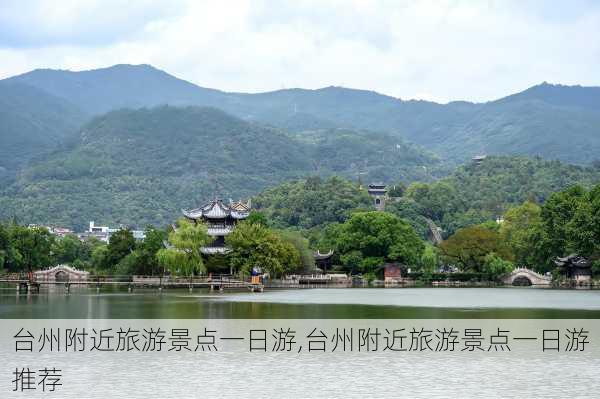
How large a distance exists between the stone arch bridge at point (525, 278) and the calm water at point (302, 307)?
68.7 feet

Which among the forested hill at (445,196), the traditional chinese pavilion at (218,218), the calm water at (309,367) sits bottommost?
the calm water at (309,367)

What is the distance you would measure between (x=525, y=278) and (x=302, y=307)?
40.5m

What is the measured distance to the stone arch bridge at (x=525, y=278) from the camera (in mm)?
84312

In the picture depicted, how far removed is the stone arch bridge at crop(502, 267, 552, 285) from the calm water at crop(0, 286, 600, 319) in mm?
20949

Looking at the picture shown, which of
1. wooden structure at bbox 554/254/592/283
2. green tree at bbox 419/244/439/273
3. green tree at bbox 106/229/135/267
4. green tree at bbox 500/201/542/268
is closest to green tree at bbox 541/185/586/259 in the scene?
wooden structure at bbox 554/254/592/283

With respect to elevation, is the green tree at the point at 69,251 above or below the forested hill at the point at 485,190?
below

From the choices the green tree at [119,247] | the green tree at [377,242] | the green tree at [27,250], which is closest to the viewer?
the green tree at [27,250]

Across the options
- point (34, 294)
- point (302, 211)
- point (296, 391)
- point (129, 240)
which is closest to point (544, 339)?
point (296, 391)

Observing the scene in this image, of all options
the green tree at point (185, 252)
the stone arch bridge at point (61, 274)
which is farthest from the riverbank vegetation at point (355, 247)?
the stone arch bridge at point (61, 274)

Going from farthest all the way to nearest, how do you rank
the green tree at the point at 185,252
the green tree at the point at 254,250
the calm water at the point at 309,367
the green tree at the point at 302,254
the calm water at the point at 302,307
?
the green tree at the point at 302,254
the green tree at the point at 254,250
the green tree at the point at 185,252
the calm water at the point at 302,307
the calm water at the point at 309,367

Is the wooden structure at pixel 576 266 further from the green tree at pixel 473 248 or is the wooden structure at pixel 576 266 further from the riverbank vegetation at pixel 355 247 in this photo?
the green tree at pixel 473 248

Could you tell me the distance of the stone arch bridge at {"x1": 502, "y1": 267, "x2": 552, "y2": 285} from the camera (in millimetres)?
84312

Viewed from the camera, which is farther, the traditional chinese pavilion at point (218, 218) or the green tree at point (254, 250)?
the traditional chinese pavilion at point (218, 218)

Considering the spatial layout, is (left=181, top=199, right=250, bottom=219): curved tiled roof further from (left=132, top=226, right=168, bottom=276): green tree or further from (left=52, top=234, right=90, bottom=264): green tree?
(left=52, top=234, right=90, bottom=264): green tree
